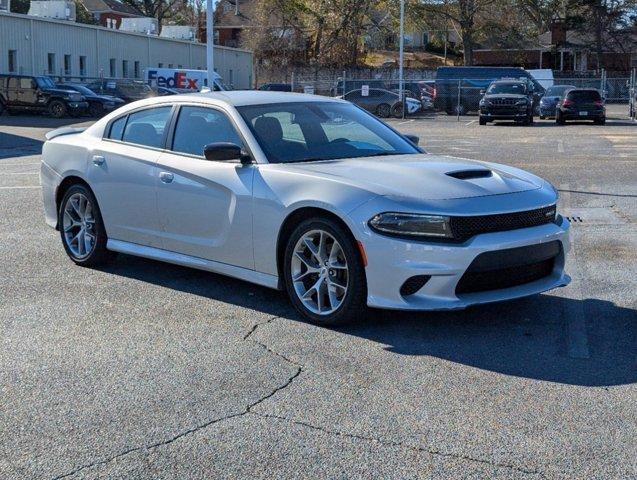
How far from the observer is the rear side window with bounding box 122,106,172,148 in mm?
7547

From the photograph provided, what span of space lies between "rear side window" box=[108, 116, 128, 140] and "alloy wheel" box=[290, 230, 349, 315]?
2.46 metres

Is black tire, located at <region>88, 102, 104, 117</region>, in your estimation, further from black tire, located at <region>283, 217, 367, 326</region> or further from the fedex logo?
black tire, located at <region>283, 217, 367, 326</region>

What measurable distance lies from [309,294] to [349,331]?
40 centimetres

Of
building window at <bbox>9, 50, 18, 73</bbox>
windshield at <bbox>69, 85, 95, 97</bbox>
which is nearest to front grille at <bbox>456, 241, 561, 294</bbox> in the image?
windshield at <bbox>69, 85, 95, 97</bbox>

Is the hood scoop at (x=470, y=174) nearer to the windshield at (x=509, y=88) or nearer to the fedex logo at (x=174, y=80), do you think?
the windshield at (x=509, y=88)

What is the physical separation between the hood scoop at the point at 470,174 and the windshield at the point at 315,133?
Answer: 38.8 inches

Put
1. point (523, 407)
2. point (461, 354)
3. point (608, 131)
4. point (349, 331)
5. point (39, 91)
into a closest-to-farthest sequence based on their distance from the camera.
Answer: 1. point (523, 407)
2. point (461, 354)
3. point (349, 331)
4. point (608, 131)
5. point (39, 91)

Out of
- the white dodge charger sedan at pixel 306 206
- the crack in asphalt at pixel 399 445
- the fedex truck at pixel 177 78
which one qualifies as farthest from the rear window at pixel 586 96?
the crack in asphalt at pixel 399 445

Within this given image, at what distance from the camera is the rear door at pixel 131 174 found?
7.40m

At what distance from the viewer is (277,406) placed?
472 centimetres

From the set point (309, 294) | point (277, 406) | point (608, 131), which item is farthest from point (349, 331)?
point (608, 131)

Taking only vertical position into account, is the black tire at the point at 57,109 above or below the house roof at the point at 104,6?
below

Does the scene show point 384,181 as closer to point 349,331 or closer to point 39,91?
point 349,331

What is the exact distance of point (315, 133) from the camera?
283 inches
